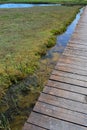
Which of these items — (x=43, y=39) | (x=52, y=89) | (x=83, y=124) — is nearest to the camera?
(x=83, y=124)

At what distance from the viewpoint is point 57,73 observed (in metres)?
7.27

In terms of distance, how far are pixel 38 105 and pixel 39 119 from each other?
1.72 ft

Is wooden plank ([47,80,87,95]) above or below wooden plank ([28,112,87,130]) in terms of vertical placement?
below

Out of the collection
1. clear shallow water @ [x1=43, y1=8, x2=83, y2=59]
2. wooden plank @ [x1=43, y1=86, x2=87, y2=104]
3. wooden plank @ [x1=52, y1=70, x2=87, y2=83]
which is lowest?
clear shallow water @ [x1=43, y1=8, x2=83, y2=59]

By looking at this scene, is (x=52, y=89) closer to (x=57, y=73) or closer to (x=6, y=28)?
(x=57, y=73)

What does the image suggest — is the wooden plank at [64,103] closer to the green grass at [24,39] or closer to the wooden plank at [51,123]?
the wooden plank at [51,123]

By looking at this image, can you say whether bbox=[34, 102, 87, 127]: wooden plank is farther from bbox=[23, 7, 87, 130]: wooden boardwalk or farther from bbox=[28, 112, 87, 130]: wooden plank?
bbox=[28, 112, 87, 130]: wooden plank

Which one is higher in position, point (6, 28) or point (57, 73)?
point (57, 73)

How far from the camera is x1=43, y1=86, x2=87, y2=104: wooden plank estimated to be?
5812mm

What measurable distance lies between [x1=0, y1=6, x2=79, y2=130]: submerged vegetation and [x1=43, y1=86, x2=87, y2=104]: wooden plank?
90cm

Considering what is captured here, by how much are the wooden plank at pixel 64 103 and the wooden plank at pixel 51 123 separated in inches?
20.6

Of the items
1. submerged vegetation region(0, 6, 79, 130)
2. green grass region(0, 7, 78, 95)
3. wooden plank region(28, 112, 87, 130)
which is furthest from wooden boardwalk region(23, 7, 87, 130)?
green grass region(0, 7, 78, 95)

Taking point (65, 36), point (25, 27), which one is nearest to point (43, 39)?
point (65, 36)

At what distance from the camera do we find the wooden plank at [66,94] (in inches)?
229
